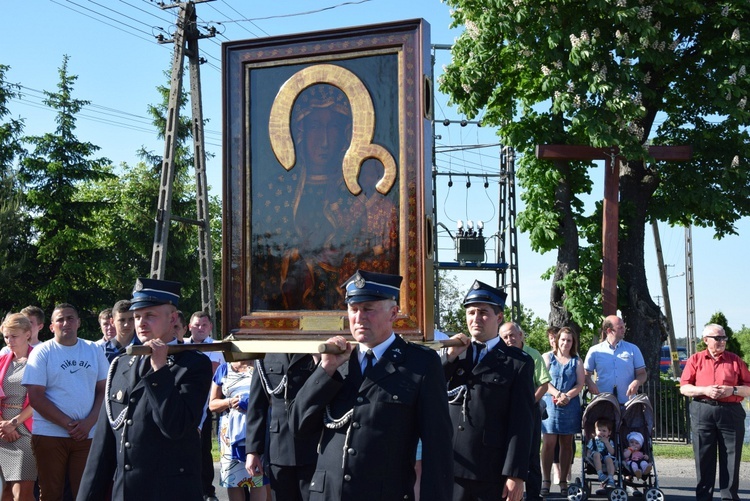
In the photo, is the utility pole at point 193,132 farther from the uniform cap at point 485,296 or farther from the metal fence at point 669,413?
the uniform cap at point 485,296

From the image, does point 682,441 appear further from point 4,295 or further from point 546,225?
point 4,295

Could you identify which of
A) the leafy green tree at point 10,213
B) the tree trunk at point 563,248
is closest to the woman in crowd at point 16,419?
the tree trunk at point 563,248

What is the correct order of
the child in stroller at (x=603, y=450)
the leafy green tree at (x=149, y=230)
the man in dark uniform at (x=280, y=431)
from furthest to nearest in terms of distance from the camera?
the leafy green tree at (x=149, y=230)
the child in stroller at (x=603, y=450)
the man in dark uniform at (x=280, y=431)

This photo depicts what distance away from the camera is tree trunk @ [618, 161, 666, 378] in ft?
63.8

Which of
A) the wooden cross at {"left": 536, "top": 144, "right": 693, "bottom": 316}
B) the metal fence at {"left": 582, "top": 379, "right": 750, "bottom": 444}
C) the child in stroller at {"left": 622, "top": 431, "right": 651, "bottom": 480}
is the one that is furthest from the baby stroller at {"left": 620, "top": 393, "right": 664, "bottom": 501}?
the wooden cross at {"left": 536, "top": 144, "right": 693, "bottom": 316}

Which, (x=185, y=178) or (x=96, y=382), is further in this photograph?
(x=185, y=178)

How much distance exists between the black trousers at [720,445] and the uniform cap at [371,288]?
7.03 meters

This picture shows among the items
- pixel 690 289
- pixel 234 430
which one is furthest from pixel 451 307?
pixel 234 430

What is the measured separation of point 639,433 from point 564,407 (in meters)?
1.03

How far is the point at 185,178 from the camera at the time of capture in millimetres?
47562

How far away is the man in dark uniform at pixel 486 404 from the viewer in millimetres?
5812

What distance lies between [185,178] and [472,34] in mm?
30675

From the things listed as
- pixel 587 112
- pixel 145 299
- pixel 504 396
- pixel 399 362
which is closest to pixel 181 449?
pixel 145 299

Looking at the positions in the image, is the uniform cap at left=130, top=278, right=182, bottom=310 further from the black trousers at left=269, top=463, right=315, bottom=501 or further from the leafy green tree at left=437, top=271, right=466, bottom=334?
the leafy green tree at left=437, top=271, right=466, bottom=334
